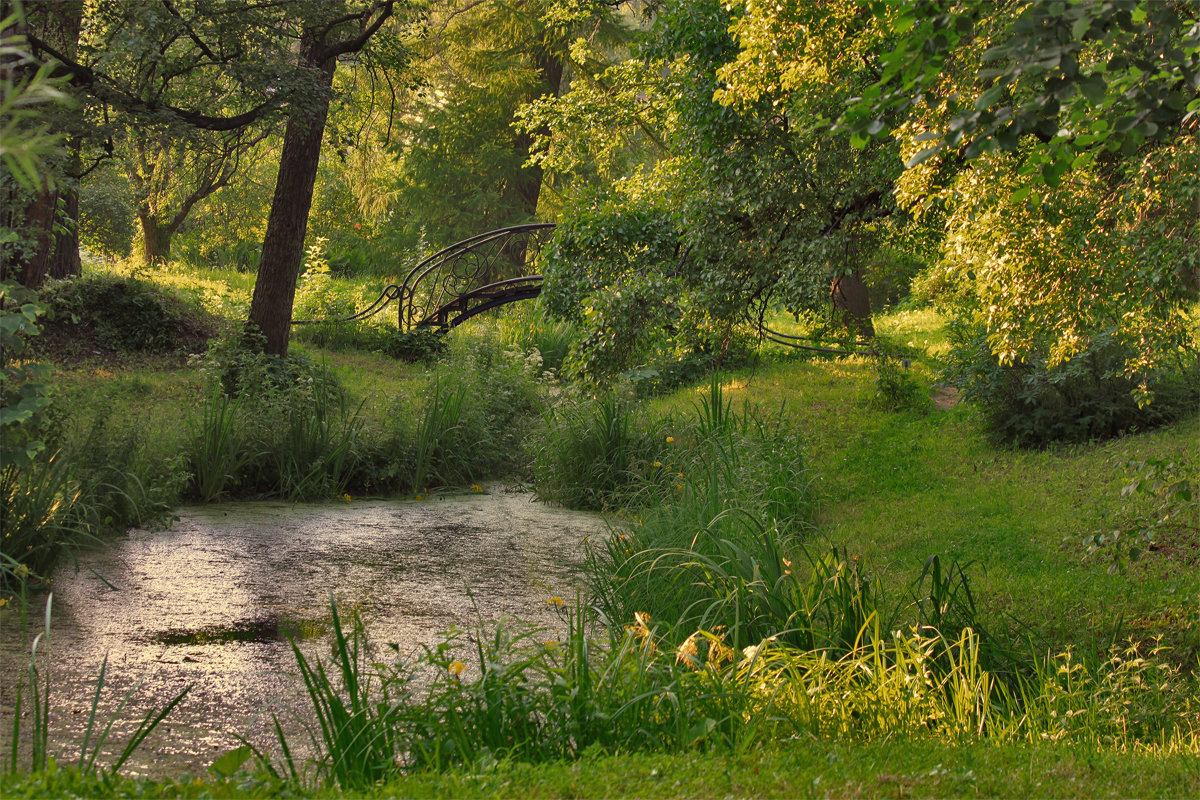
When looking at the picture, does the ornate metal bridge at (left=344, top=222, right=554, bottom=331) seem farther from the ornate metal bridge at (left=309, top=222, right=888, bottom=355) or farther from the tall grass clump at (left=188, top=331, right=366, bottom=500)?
the tall grass clump at (left=188, top=331, right=366, bottom=500)

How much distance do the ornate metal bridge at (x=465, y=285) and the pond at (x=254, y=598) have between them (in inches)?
200

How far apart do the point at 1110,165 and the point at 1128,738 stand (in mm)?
3863

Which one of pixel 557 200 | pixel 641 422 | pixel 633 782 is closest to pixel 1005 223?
pixel 633 782

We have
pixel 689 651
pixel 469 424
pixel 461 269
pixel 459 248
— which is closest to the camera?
pixel 689 651

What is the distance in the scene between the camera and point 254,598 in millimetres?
5738

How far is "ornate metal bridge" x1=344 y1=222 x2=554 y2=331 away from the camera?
15.3 meters

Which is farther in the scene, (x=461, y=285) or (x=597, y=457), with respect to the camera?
(x=461, y=285)

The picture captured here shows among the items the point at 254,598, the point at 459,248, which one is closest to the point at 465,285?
the point at 459,248

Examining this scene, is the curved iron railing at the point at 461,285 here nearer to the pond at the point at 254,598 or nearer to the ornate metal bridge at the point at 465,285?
the ornate metal bridge at the point at 465,285

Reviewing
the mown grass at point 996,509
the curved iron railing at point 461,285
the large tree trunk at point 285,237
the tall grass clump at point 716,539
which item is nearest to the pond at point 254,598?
the tall grass clump at point 716,539

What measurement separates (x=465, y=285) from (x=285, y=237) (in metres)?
6.34

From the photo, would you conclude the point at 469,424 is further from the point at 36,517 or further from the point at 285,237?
the point at 36,517

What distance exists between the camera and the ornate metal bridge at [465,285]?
15336 millimetres

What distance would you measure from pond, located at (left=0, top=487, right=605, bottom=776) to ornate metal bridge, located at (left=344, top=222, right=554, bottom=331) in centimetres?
507
